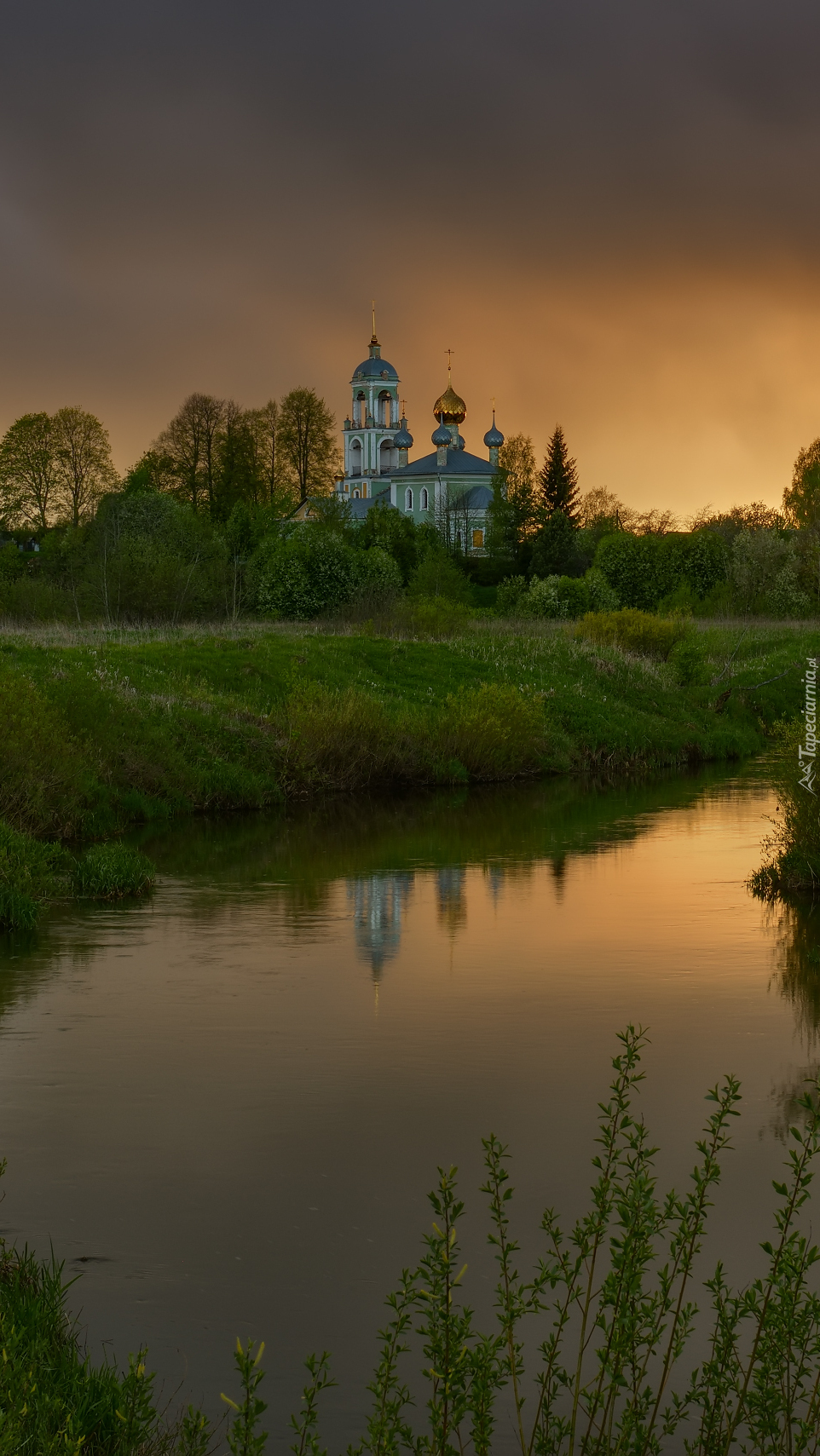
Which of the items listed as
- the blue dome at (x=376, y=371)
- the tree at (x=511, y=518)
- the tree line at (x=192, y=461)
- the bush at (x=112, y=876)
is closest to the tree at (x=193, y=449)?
the tree line at (x=192, y=461)

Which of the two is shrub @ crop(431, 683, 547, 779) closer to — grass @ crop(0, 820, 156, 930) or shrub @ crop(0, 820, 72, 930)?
grass @ crop(0, 820, 156, 930)

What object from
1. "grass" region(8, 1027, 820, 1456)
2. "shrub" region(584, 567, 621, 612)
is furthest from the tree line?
"grass" region(8, 1027, 820, 1456)

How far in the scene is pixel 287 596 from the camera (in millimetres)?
55594

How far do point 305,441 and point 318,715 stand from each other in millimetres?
75078

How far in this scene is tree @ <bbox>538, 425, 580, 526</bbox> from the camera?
3514 inches

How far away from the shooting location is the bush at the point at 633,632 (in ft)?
140

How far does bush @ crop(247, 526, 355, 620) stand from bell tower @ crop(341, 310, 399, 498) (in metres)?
→ 74.1

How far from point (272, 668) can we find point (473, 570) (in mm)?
55633

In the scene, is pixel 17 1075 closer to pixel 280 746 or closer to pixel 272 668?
pixel 280 746

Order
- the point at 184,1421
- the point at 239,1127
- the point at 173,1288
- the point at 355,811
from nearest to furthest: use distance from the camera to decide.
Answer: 1. the point at 184,1421
2. the point at 173,1288
3. the point at 239,1127
4. the point at 355,811

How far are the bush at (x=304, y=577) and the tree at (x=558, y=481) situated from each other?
3296 centimetres

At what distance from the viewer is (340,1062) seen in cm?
1023

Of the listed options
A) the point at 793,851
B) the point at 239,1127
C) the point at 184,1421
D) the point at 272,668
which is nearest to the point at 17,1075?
the point at 239,1127

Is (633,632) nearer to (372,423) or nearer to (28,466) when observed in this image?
(28,466)
